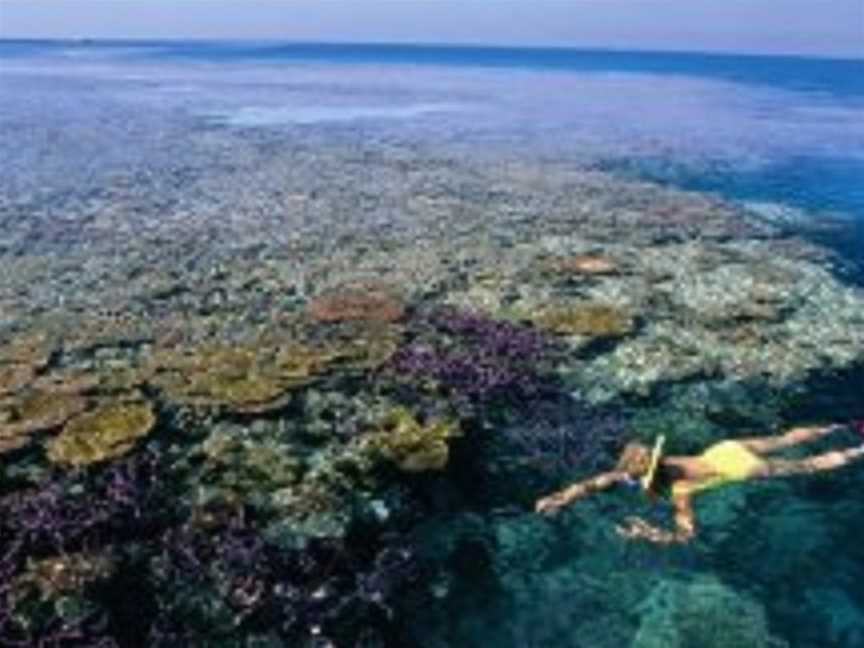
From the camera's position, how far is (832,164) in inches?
2517

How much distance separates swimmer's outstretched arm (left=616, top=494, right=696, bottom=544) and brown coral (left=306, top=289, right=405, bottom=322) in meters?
9.10

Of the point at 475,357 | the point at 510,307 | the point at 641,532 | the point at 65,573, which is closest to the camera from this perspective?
the point at 65,573

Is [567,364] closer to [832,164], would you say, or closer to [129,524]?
[129,524]

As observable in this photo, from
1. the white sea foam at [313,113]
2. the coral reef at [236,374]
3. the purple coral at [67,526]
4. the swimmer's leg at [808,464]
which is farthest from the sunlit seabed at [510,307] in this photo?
the white sea foam at [313,113]

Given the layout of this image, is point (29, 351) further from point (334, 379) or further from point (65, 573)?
point (65, 573)

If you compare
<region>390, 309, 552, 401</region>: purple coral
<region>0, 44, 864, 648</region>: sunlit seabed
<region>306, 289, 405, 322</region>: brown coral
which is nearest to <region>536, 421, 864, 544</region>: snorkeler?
A: <region>0, 44, 864, 648</region>: sunlit seabed

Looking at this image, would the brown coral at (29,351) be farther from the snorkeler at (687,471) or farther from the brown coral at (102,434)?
the snorkeler at (687,471)

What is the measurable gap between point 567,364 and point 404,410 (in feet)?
14.0

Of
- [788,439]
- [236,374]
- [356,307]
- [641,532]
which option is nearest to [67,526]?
[236,374]

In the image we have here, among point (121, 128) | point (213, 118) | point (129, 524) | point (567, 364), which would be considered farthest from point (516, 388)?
point (213, 118)

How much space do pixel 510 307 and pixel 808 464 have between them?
8741mm

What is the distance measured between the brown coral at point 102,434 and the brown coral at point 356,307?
249 inches

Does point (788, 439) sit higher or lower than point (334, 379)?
lower

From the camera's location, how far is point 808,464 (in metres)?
18.8
